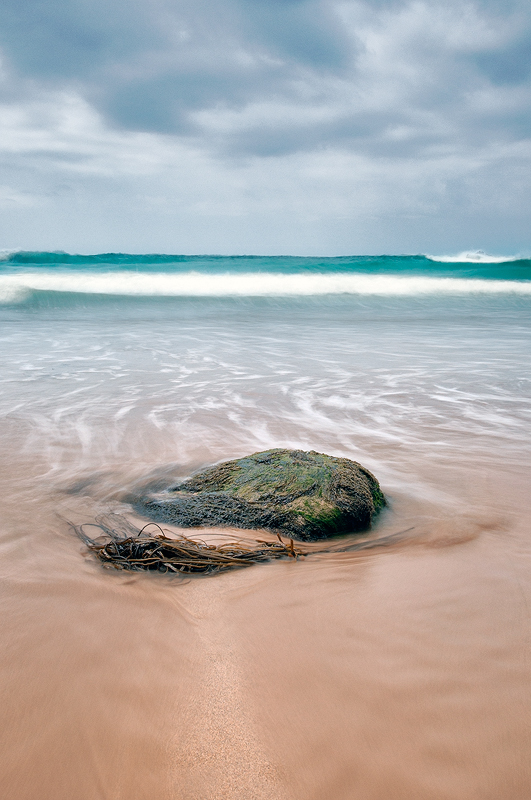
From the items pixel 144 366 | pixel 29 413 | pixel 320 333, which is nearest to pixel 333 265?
pixel 320 333

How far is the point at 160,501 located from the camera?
2898 millimetres

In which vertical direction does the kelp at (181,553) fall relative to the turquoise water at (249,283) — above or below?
below

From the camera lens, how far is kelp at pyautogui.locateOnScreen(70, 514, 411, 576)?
87.3 inches

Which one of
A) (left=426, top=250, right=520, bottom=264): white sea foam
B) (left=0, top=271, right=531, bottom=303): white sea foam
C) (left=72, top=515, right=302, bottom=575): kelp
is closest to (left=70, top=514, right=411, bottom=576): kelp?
(left=72, top=515, right=302, bottom=575): kelp

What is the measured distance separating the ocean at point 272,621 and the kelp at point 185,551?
0.05m

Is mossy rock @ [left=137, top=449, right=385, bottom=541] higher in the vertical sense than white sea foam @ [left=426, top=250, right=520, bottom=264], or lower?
lower

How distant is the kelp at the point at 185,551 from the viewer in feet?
7.27

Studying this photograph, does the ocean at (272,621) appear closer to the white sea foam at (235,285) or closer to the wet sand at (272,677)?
the wet sand at (272,677)

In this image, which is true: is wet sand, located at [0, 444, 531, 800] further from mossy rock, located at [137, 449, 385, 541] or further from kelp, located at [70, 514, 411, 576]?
mossy rock, located at [137, 449, 385, 541]

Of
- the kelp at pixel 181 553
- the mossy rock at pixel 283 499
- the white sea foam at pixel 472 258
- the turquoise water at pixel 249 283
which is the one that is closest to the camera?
the kelp at pixel 181 553

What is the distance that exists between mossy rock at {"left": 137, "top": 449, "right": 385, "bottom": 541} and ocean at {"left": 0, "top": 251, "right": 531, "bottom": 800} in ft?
0.44

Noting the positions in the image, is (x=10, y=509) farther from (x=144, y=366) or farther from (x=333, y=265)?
(x=333, y=265)

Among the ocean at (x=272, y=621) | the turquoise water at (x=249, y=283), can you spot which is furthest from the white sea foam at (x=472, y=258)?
the ocean at (x=272, y=621)

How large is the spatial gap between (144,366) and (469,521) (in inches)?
201
